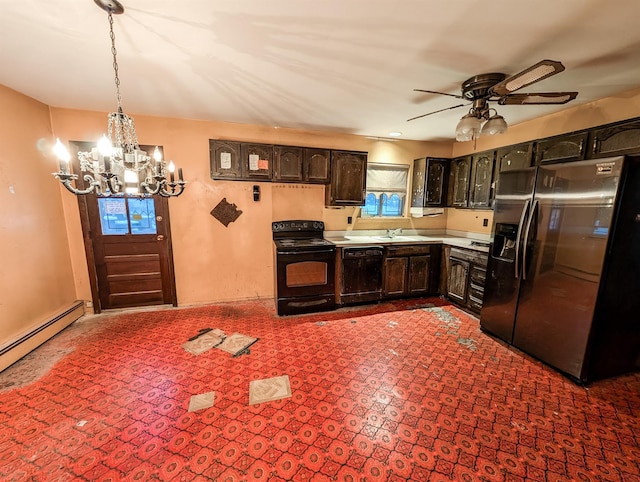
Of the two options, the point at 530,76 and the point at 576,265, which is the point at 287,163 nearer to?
the point at 530,76

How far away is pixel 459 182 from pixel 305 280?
2896mm

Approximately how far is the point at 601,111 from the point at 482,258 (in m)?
1.85

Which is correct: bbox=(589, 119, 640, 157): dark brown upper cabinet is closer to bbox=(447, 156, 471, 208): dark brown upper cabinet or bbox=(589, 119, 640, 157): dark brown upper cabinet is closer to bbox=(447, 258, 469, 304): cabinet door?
bbox=(447, 156, 471, 208): dark brown upper cabinet

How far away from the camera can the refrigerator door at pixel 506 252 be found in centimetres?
249

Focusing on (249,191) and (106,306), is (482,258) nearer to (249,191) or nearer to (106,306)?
(249,191)

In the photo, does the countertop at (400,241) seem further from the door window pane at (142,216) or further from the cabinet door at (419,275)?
the door window pane at (142,216)

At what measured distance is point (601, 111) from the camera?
261cm

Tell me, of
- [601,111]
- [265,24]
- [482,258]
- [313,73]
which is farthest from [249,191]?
[601,111]

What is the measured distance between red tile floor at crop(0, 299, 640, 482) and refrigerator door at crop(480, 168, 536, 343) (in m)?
0.29

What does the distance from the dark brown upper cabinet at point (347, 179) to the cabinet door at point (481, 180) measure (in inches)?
63.8

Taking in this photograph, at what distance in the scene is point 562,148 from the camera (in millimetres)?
2805

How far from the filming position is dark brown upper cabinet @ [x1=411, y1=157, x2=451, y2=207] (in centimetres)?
413

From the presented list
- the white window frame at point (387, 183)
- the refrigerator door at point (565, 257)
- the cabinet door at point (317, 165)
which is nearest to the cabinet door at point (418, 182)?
the white window frame at point (387, 183)

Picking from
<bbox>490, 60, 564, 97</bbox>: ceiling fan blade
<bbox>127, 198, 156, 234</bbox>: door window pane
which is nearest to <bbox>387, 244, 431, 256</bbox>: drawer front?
<bbox>490, 60, 564, 97</bbox>: ceiling fan blade
